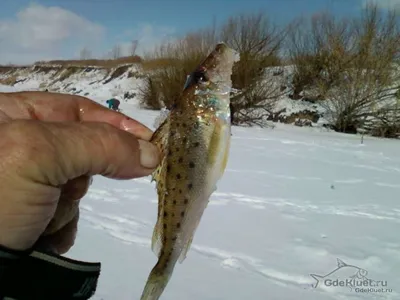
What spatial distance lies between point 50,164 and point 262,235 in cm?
372

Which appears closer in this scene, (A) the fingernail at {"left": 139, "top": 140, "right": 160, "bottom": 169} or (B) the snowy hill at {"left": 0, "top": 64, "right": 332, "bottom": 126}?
(A) the fingernail at {"left": 139, "top": 140, "right": 160, "bottom": 169}

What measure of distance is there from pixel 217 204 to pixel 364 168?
4.60 m

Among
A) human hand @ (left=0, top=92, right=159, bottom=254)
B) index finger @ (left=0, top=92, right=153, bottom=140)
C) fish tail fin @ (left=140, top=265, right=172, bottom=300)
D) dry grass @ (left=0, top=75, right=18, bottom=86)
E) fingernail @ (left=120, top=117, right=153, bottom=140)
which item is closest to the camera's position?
human hand @ (left=0, top=92, right=159, bottom=254)

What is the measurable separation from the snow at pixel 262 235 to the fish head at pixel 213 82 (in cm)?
216

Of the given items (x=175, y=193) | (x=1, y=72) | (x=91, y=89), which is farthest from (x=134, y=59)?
(x=175, y=193)

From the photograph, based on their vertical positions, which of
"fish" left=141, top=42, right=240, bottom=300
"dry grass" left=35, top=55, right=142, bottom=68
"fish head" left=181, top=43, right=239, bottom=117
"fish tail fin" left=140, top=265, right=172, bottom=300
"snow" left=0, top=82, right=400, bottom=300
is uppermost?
"dry grass" left=35, top=55, right=142, bottom=68

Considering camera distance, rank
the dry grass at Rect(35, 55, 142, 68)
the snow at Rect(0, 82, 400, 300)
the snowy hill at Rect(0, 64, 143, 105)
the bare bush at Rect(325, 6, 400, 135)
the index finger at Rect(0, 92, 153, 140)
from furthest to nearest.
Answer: the dry grass at Rect(35, 55, 142, 68) → the snowy hill at Rect(0, 64, 143, 105) → the bare bush at Rect(325, 6, 400, 135) → the snow at Rect(0, 82, 400, 300) → the index finger at Rect(0, 92, 153, 140)

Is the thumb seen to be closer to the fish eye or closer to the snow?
the fish eye

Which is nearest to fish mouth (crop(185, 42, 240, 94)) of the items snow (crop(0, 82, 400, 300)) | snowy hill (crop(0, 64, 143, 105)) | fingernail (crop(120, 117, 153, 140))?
fingernail (crop(120, 117, 153, 140))

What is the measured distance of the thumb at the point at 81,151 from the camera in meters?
1.35

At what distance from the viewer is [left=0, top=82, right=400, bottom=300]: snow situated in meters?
3.59

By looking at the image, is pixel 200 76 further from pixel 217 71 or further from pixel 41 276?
pixel 41 276

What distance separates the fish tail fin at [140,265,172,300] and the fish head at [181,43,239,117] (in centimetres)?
68

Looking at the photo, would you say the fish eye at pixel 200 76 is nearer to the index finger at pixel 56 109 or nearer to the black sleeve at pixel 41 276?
the index finger at pixel 56 109
